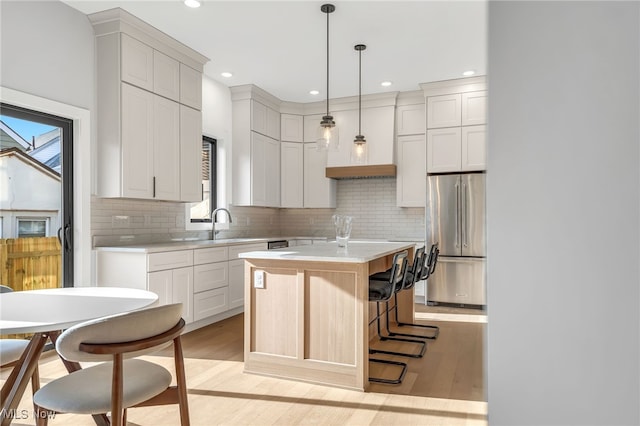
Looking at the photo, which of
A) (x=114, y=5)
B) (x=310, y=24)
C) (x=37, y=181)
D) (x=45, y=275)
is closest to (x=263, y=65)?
(x=310, y=24)

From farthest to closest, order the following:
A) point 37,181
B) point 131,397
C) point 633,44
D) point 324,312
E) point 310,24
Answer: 1. point 310,24
2. point 37,181
3. point 324,312
4. point 131,397
5. point 633,44

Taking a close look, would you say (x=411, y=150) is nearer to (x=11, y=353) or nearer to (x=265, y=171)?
(x=265, y=171)

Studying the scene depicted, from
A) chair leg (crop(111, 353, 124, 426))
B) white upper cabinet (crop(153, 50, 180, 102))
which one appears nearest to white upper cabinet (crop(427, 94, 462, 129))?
white upper cabinet (crop(153, 50, 180, 102))

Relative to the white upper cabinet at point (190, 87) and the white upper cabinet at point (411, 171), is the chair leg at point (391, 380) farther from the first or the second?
the white upper cabinet at point (190, 87)

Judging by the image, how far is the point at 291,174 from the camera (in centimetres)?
581

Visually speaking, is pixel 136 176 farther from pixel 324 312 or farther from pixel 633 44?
pixel 633 44

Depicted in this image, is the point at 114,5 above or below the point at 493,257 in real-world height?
above

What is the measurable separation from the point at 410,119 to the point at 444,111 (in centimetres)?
49

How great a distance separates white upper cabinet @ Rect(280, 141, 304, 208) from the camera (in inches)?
228

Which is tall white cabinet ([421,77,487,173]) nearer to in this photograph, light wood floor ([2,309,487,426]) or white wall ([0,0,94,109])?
light wood floor ([2,309,487,426])

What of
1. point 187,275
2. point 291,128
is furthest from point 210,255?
point 291,128

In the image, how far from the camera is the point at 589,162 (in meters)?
0.14

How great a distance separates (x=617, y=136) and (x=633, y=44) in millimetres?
31

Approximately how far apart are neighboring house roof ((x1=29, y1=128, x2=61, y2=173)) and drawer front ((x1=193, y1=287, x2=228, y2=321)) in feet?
5.24
